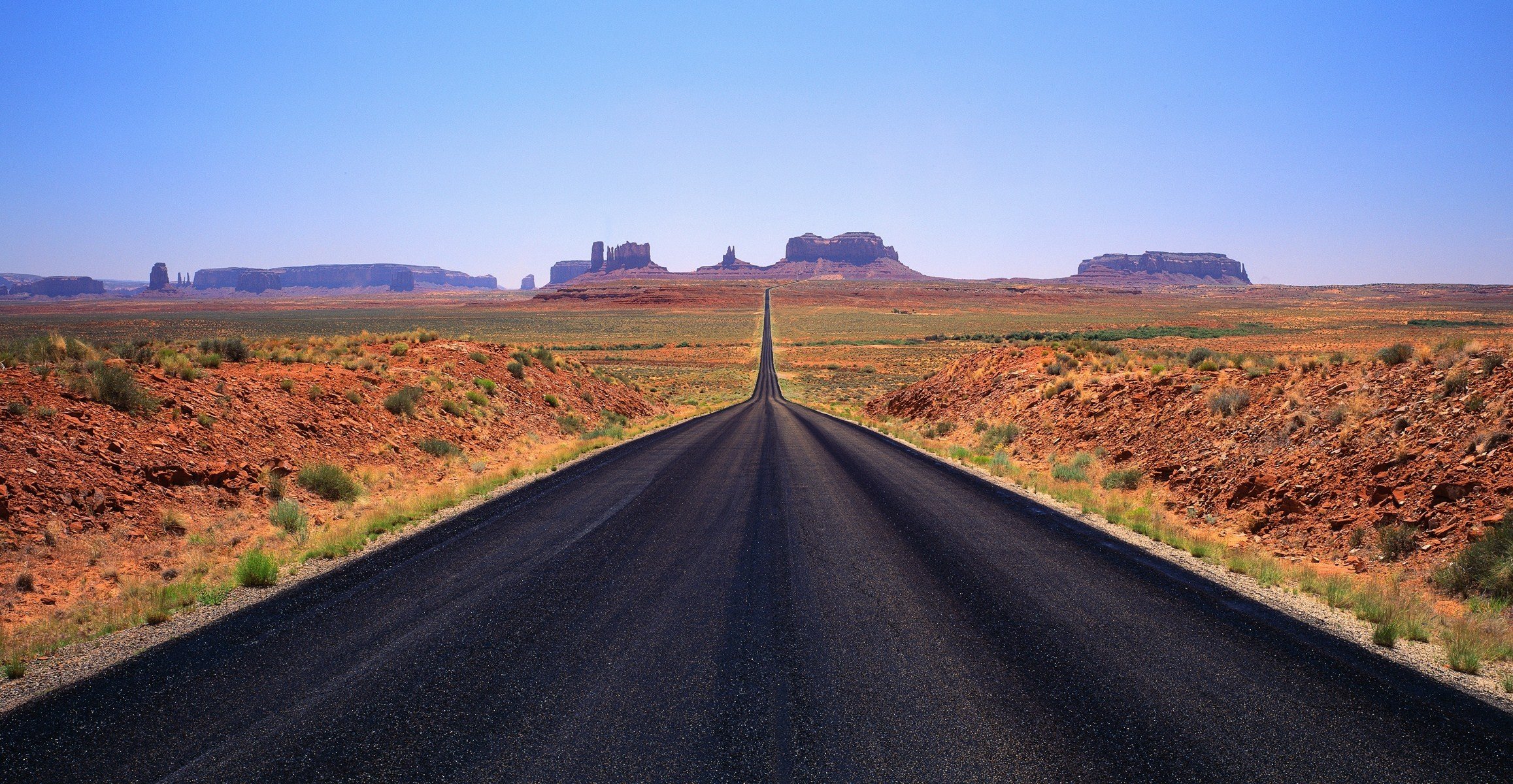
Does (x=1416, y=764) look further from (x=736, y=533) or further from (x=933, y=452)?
(x=933, y=452)

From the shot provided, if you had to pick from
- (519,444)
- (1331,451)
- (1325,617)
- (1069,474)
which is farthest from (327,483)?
(1331,451)

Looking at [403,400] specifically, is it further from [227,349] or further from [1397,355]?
[1397,355]

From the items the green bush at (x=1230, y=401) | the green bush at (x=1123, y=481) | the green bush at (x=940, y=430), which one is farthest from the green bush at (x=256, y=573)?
the green bush at (x=940, y=430)

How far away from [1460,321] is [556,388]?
97.1 metres

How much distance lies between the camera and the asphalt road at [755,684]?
400 cm

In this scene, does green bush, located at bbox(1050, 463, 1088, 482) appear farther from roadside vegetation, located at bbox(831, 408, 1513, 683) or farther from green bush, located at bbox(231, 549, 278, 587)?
green bush, located at bbox(231, 549, 278, 587)

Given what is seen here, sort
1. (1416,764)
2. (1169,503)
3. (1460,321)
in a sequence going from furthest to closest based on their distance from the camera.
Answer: (1460,321)
(1169,503)
(1416,764)

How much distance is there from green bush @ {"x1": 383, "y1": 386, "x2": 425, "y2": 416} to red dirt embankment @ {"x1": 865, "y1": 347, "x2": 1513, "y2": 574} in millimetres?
16653

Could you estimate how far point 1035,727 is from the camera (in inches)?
173

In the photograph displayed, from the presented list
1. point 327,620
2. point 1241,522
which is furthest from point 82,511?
point 1241,522

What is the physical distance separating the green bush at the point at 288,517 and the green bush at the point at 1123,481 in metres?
14.1

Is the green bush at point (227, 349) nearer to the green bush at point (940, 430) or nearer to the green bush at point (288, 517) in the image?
the green bush at point (288, 517)

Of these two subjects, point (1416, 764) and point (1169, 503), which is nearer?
point (1416, 764)

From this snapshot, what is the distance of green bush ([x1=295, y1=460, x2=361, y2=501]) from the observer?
498 inches
